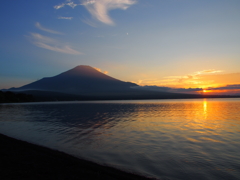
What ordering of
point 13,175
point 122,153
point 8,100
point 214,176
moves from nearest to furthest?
point 13,175 < point 214,176 < point 122,153 < point 8,100

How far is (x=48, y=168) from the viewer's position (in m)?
8.85

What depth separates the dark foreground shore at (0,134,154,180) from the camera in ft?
26.0

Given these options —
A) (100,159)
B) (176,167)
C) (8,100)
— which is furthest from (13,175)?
(8,100)

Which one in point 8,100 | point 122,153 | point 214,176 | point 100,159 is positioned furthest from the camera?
point 8,100

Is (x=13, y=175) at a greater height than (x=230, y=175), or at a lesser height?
greater

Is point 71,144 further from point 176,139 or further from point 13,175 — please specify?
point 176,139

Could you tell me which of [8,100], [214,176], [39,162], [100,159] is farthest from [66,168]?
[8,100]

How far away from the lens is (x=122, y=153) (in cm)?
1248

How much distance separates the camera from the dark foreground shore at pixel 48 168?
7.94 meters

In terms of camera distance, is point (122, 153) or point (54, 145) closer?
point (122, 153)

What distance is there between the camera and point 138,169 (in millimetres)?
9797

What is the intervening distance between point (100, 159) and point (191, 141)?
777 cm

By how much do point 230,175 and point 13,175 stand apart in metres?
9.38

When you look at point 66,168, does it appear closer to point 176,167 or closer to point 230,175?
point 176,167
